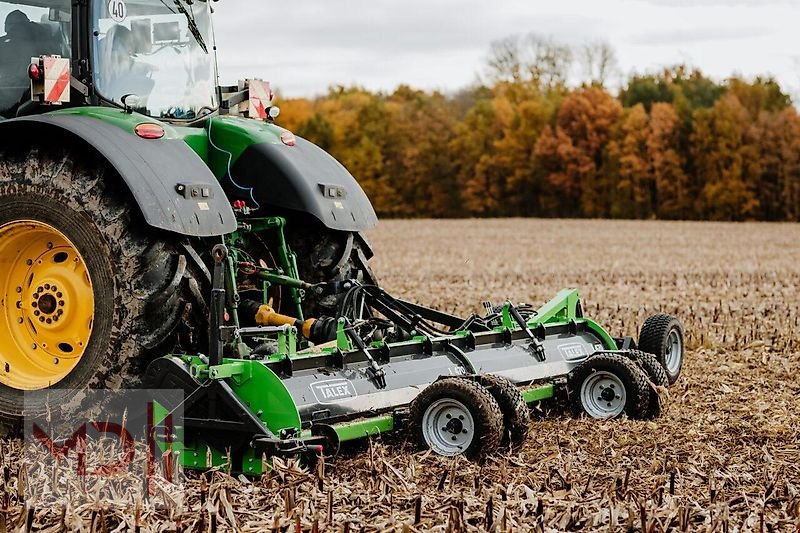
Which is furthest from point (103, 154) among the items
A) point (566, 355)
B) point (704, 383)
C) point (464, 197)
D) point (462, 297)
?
point (464, 197)

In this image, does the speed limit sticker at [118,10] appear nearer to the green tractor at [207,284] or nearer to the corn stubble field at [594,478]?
the green tractor at [207,284]

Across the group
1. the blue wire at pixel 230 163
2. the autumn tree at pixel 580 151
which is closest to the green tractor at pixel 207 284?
the blue wire at pixel 230 163

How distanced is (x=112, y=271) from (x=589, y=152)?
50277 millimetres

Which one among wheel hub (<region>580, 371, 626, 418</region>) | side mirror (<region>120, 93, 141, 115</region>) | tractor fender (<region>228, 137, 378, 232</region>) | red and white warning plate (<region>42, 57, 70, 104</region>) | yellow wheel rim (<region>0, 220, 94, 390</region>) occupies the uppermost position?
red and white warning plate (<region>42, 57, 70, 104</region>)

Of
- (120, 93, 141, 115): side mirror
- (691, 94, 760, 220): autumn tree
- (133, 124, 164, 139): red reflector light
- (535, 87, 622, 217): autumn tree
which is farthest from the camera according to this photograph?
(535, 87, 622, 217): autumn tree

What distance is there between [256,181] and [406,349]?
1367 mm

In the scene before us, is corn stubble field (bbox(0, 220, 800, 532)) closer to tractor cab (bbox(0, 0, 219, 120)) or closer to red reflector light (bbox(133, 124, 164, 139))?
red reflector light (bbox(133, 124, 164, 139))

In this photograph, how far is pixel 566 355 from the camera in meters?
6.49

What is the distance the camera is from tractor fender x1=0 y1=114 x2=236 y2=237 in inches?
199

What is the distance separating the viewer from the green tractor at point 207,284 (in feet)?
16.2

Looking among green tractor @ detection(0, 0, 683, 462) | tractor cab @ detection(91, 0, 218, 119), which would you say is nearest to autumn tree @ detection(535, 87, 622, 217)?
green tractor @ detection(0, 0, 683, 462)

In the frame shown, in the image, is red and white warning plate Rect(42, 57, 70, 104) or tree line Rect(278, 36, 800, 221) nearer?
red and white warning plate Rect(42, 57, 70, 104)

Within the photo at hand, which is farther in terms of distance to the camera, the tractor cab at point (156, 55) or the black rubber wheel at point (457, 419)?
the tractor cab at point (156, 55)

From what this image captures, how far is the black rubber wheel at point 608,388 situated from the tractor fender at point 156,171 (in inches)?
83.2
